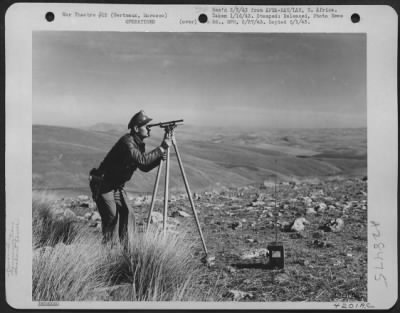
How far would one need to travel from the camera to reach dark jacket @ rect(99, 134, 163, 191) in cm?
377

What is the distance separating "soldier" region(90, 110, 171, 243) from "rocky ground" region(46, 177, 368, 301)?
0.30 feet

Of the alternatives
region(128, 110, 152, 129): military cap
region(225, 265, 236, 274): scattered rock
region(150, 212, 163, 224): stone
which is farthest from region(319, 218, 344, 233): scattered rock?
region(128, 110, 152, 129): military cap

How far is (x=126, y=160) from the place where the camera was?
3777mm

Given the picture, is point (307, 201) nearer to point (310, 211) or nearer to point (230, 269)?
point (310, 211)

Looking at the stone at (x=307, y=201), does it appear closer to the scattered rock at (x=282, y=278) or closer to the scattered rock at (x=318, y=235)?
the scattered rock at (x=318, y=235)

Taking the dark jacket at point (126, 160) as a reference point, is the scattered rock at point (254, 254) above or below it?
below

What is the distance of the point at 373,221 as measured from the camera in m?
3.83

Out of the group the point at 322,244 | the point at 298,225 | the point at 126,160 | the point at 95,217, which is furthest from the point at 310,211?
the point at 95,217

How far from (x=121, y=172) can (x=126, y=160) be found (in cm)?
9

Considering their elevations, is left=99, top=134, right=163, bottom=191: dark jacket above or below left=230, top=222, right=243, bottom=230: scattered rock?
above

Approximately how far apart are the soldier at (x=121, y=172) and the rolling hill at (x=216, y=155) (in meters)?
0.06

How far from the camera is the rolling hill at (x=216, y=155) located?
3795mm

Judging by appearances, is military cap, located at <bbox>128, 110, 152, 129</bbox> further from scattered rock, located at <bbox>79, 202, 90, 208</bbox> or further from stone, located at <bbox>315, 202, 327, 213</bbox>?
stone, located at <bbox>315, 202, 327, 213</bbox>

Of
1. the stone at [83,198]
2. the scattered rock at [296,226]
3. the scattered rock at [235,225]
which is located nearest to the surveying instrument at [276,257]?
the scattered rock at [296,226]
